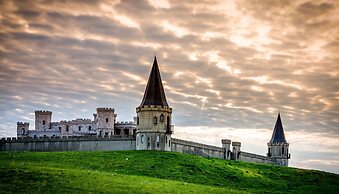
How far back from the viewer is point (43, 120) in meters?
113

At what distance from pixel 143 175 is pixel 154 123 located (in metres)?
22.2

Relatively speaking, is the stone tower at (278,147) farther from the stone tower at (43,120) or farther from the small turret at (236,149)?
the stone tower at (43,120)

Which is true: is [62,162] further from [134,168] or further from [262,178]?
[262,178]

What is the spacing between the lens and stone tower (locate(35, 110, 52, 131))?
112 metres

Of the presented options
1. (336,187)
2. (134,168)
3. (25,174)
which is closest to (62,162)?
(134,168)

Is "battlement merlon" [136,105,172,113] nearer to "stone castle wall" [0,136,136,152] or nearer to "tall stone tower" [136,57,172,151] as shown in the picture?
"tall stone tower" [136,57,172,151]

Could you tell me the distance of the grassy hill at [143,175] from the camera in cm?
3928

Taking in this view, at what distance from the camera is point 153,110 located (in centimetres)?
7550

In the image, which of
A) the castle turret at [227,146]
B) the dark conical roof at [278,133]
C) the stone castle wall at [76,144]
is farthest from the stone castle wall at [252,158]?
the stone castle wall at [76,144]

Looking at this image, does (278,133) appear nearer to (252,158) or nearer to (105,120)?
(252,158)

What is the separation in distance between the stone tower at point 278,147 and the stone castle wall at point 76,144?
53.7 m

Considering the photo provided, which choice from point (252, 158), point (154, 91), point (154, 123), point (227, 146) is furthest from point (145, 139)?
point (252, 158)

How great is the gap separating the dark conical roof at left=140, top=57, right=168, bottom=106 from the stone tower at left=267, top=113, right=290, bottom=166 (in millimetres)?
51701

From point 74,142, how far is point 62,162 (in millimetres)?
23095
